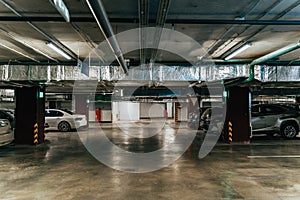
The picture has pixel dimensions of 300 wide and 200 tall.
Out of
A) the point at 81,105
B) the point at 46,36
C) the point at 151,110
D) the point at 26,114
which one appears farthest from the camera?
the point at 151,110

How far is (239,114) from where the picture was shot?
9641 mm

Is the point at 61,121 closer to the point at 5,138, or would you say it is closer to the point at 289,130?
the point at 5,138

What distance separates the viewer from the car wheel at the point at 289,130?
420 inches

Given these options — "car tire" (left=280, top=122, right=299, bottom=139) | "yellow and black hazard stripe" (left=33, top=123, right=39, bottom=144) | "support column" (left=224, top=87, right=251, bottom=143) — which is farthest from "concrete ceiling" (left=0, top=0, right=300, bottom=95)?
"car tire" (left=280, top=122, right=299, bottom=139)

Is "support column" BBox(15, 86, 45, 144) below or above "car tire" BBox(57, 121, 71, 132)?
above

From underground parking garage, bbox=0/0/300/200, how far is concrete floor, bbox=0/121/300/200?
2 centimetres

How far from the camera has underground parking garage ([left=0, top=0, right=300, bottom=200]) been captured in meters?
3.78

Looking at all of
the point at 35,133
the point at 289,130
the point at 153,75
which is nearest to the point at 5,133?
the point at 35,133

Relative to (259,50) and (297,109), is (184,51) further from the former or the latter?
(297,109)

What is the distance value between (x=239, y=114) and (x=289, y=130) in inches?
103

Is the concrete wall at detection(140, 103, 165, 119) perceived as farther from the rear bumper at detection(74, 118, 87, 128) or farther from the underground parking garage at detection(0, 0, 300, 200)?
the underground parking garage at detection(0, 0, 300, 200)

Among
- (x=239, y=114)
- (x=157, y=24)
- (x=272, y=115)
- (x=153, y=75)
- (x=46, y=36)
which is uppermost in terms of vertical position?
(x=46, y=36)

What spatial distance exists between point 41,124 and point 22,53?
12.9ft

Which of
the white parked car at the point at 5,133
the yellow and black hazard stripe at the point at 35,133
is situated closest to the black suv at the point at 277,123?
the yellow and black hazard stripe at the point at 35,133
